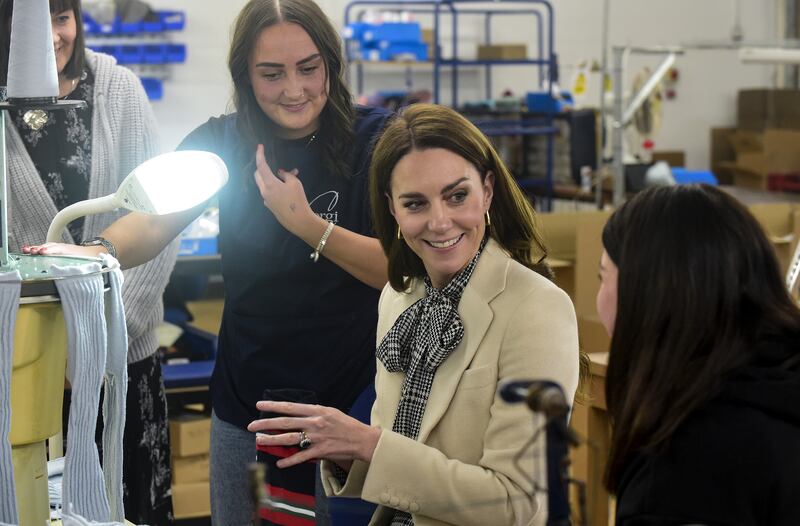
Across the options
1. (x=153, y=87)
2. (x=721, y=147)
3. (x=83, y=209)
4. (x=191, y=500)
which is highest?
(x=153, y=87)

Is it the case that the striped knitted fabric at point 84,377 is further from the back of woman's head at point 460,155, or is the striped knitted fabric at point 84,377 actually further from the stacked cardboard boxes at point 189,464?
the stacked cardboard boxes at point 189,464

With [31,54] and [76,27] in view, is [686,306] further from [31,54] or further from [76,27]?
[76,27]

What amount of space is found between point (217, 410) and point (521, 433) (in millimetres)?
629

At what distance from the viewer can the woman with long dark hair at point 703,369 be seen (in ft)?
3.38

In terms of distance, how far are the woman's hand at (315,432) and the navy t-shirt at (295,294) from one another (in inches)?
15.4

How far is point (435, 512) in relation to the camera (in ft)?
4.68

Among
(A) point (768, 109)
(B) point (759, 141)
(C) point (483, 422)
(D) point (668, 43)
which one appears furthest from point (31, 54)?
(D) point (668, 43)

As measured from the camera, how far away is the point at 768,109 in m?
7.75

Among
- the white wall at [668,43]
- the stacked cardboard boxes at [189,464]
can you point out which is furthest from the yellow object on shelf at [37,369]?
the white wall at [668,43]

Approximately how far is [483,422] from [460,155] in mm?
374

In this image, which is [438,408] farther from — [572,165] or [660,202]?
[572,165]

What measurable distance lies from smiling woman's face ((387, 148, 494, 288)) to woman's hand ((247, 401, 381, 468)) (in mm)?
294

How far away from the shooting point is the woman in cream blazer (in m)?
1.41

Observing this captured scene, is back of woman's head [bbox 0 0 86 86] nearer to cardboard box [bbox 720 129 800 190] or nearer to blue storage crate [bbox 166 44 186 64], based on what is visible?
cardboard box [bbox 720 129 800 190]
